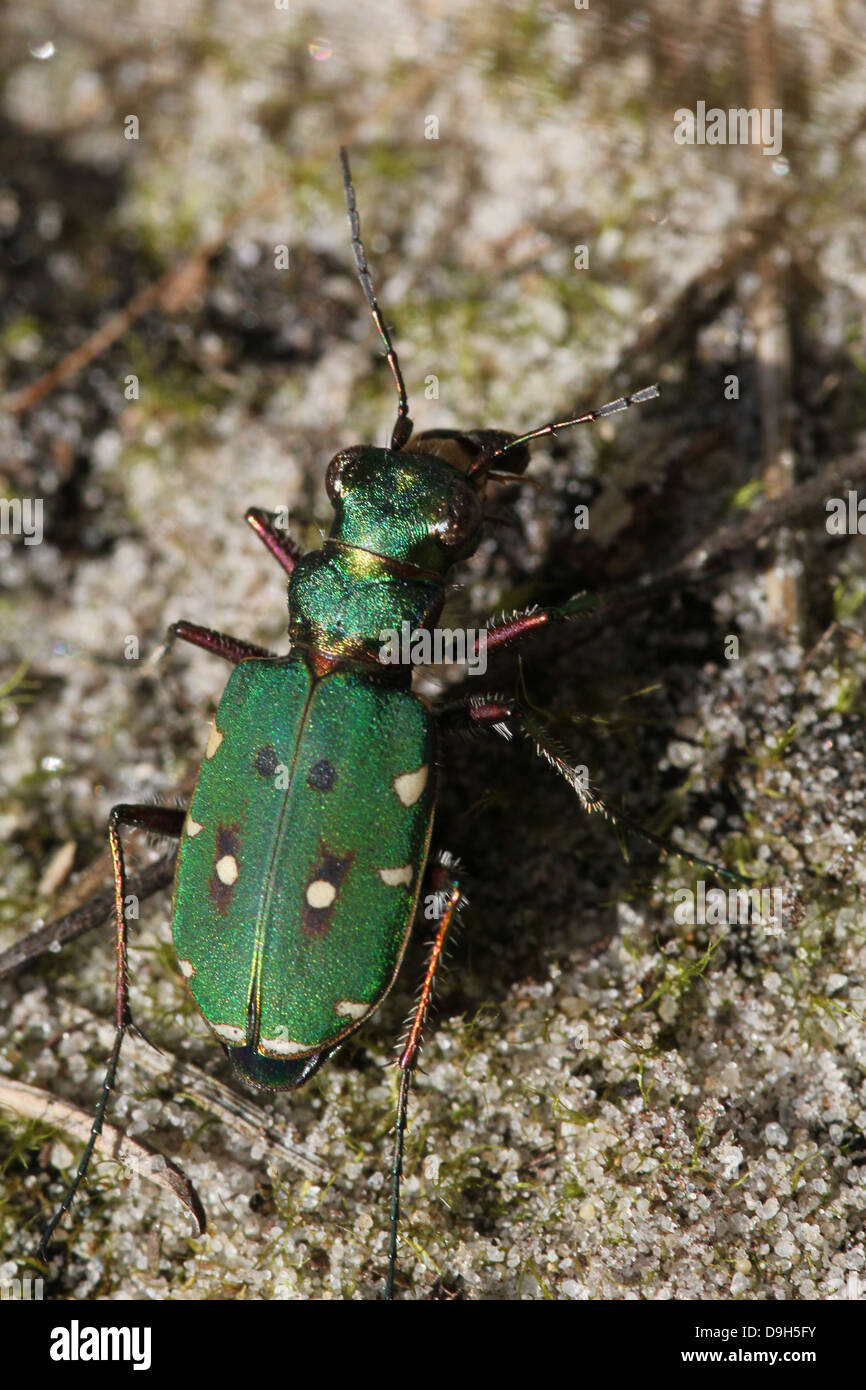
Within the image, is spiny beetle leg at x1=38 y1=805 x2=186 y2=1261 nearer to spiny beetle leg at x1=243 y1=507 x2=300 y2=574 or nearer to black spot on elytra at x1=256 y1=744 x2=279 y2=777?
black spot on elytra at x1=256 y1=744 x2=279 y2=777

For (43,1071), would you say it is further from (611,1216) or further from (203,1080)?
(611,1216)

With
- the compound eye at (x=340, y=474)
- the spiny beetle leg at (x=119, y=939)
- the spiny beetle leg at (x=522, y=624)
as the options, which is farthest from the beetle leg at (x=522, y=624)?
the spiny beetle leg at (x=119, y=939)

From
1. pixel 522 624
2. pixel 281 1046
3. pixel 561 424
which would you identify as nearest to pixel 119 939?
pixel 281 1046


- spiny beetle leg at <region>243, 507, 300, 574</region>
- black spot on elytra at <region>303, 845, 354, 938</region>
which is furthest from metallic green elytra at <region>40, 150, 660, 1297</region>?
spiny beetle leg at <region>243, 507, 300, 574</region>

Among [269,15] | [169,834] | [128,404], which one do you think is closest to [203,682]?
[169,834]

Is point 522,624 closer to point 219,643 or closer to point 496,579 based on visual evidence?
point 496,579
